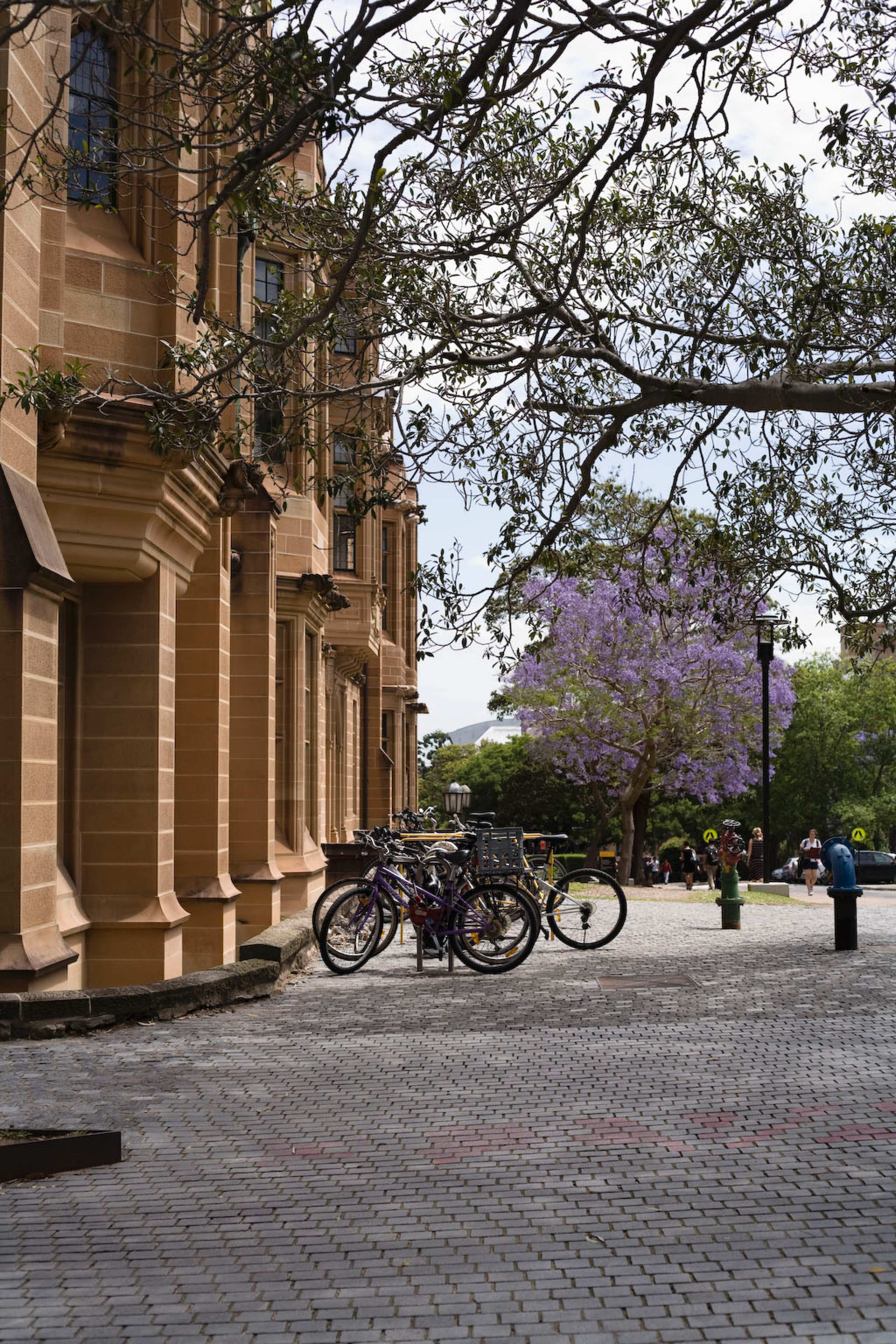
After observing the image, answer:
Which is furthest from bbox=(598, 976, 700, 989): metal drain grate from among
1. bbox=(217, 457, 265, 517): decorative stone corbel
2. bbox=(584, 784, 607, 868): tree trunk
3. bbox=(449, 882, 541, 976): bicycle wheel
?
bbox=(584, 784, 607, 868): tree trunk

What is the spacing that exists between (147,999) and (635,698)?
2746 centimetres

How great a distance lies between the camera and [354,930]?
12.5m

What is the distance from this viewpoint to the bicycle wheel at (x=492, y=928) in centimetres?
1225

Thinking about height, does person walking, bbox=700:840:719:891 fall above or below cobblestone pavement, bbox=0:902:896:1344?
below

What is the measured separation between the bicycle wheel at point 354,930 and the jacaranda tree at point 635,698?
22081mm

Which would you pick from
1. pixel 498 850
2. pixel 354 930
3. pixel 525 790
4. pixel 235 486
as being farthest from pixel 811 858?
pixel 525 790

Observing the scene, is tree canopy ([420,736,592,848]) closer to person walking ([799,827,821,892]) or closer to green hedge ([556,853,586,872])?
green hedge ([556,853,586,872])

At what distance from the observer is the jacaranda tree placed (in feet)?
117

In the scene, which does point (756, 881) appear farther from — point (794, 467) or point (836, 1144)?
point (836, 1144)

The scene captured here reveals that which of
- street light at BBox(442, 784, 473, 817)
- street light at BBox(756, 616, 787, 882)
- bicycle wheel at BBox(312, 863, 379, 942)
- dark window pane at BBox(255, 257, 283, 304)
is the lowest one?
bicycle wheel at BBox(312, 863, 379, 942)

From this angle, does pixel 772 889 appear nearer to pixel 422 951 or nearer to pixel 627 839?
pixel 627 839

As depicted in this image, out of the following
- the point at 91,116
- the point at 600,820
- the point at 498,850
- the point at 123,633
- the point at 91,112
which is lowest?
the point at 600,820

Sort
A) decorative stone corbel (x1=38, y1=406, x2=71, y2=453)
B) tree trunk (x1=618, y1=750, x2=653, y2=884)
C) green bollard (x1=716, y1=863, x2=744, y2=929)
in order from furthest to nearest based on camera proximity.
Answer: tree trunk (x1=618, y1=750, x2=653, y2=884) < green bollard (x1=716, y1=863, x2=744, y2=929) < decorative stone corbel (x1=38, y1=406, x2=71, y2=453)

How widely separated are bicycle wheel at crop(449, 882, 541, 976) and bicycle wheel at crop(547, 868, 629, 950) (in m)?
1.86
